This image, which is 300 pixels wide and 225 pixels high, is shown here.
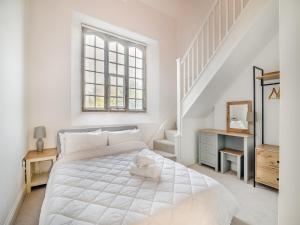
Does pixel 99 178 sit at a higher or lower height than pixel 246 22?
lower

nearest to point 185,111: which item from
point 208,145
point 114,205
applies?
point 208,145

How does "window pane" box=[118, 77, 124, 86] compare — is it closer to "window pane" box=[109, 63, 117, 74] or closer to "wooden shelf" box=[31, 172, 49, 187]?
"window pane" box=[109, 63, 117, 74]

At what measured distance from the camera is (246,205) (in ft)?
6.61

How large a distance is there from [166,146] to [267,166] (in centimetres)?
179

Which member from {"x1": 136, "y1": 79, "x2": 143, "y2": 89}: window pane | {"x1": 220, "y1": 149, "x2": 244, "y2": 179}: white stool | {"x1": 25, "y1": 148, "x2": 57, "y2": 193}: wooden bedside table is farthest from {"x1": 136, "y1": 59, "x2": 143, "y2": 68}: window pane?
{"x1": 220, "y1": 149, "x2": 244, "y2": 179}: white stool

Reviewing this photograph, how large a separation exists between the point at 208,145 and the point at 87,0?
12.2 feet

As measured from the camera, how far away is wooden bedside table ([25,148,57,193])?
225 cm

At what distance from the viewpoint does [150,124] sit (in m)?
3.80

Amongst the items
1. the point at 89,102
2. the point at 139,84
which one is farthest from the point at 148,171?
the point at 139,84

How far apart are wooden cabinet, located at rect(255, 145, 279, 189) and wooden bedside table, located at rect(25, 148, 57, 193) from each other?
309 centimetres

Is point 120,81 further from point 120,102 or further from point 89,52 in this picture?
point 89,52

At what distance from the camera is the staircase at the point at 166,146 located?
3290 mm

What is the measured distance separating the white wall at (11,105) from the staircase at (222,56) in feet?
8.37

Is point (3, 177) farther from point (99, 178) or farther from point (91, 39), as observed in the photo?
point (91, 39)
